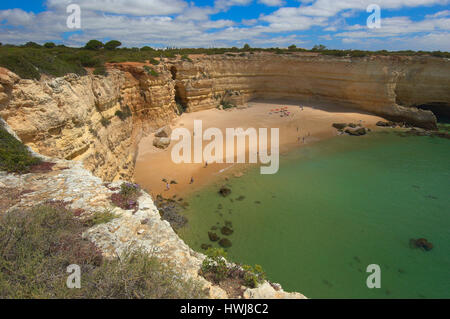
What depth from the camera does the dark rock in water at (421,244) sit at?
38.7ft

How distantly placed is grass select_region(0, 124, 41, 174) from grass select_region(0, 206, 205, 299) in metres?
2.48

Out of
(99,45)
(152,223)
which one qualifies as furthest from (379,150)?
(99,45)

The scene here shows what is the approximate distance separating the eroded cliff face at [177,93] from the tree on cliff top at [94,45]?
1266 centimetres

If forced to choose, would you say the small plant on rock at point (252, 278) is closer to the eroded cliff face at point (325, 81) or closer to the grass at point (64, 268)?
the grass at point (64, 268)

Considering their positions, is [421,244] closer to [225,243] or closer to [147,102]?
[225,243]

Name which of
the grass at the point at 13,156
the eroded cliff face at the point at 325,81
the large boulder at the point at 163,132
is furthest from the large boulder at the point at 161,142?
the grass at the point at 13,156

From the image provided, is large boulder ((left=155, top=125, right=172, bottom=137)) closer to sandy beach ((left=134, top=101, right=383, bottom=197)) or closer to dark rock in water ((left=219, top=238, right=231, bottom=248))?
sandy beach ((left=134, top=101, right=383, bottom=197))

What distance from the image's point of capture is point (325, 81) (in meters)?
32.3

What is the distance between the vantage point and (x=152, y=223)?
523cm

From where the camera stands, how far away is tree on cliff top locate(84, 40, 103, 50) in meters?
30.6

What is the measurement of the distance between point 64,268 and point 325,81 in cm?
3562
